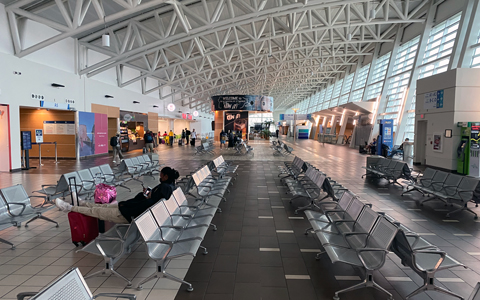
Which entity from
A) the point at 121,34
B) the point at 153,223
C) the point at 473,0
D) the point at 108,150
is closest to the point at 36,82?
the point at 121,34

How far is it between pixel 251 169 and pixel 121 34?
11703 mm

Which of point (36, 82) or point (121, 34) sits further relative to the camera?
point (121, 34)

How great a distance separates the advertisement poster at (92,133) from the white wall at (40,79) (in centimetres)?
63

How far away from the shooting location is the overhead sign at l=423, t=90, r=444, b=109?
12484mm

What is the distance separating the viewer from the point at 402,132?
2047 centimetres

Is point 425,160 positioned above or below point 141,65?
below

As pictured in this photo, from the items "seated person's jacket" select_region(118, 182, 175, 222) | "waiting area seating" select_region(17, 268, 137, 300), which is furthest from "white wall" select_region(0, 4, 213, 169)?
"waiting area seating" select_region(17, 268, 137, 300)

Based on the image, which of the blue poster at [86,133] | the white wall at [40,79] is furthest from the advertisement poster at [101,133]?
the white wall at [40,79]

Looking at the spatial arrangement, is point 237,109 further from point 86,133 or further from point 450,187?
point 450,187

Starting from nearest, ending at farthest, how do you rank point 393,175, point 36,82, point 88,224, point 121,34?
point 88,224 → point 393,175 → point 36,82 → point 121,34

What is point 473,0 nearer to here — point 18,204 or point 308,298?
point 308,298

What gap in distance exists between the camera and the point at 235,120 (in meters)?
30.5

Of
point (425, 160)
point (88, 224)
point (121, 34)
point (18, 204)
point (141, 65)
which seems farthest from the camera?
point (141, 65)

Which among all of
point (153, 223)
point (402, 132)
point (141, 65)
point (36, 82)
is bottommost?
point (153, 223)
